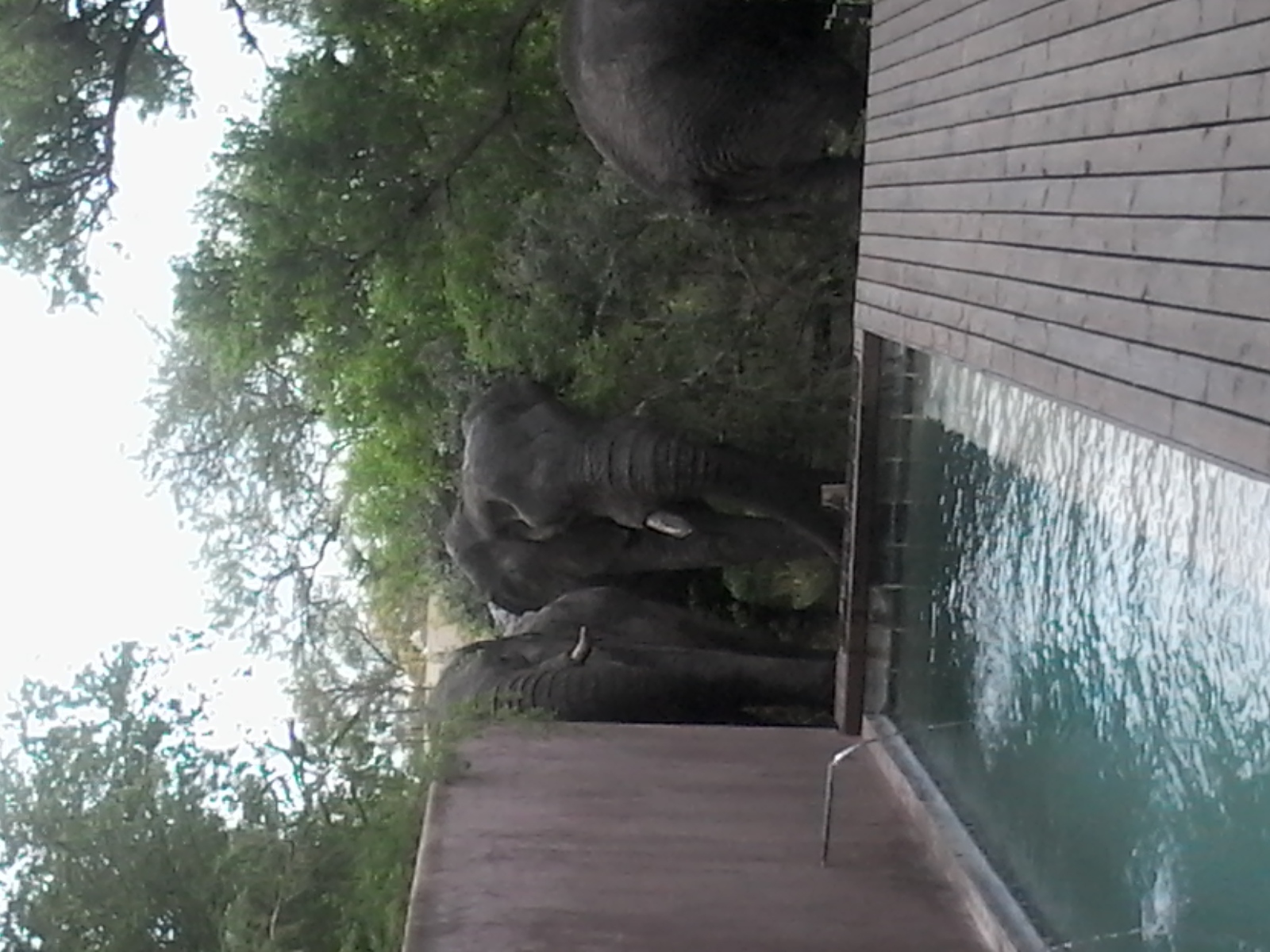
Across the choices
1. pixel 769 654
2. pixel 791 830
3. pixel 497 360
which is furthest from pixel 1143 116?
pixel 497 360

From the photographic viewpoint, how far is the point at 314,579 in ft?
43.5

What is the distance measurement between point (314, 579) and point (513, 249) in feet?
15.6

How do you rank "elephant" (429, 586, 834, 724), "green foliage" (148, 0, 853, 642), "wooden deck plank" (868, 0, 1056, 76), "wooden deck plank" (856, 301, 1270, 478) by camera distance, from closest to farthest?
"wooden deck plank" (856, 301, 1270, 478)
"wooden deck plank" (868, 0, 1056, 76)
"elephant" (429, 586, 834, 724)
"green foliage" (148, 0, 853, 642)

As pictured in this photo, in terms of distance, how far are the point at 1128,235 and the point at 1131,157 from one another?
0.64 feet

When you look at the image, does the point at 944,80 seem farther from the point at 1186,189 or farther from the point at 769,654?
the point at 769,654

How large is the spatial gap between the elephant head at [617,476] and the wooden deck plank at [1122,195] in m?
2.35

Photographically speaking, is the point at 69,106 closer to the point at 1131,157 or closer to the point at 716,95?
the point at 716,95

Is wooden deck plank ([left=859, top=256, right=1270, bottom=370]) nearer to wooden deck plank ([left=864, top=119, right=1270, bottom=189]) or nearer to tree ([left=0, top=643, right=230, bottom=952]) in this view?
wooden deck plank ([left=864, top=119, right=1270, bottom=189])

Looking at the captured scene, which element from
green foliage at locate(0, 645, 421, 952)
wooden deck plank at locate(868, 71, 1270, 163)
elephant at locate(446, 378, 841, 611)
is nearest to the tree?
green foliage at locate(0, 645, 421, 952)

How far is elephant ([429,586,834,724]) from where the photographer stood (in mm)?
7262

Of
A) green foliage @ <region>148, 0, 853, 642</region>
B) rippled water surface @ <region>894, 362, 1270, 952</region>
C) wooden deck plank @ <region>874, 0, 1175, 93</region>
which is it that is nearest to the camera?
wooden deck plank @ <region>874, 0, 1175, 93</region>

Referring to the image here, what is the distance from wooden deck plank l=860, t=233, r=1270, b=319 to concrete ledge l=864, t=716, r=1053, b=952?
2096mm

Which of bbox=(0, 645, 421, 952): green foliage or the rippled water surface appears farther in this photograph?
bbox=(0, 645, 421, 952): green foliage

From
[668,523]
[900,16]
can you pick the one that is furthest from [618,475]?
[900,16]
